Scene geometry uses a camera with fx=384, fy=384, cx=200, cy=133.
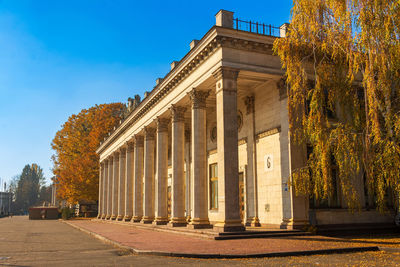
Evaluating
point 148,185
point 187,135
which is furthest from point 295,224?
point 187,135

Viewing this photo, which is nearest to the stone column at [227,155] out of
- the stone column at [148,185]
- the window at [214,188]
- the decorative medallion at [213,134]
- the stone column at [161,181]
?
the window at [214,188]

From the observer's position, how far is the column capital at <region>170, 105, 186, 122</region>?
84.8 feet

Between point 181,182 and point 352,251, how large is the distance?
43.0ft

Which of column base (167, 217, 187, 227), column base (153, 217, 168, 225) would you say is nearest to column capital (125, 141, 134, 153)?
column base (153, 217, 168, 225)

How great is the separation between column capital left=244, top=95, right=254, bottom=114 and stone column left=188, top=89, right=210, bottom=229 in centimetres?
355

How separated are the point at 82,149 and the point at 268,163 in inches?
1756

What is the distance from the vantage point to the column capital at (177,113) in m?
25.8

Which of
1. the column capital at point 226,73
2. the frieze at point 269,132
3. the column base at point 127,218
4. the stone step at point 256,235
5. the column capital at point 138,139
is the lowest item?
the column base at point 127,218

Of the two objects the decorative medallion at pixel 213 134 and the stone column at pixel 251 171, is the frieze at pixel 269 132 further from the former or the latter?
the decorative medallion at pixel 213 134

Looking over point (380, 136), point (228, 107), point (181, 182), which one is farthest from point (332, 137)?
point (181, 182)

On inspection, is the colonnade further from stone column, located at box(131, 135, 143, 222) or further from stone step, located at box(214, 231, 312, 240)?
stone step, located at box(214, 231, 312, 240)

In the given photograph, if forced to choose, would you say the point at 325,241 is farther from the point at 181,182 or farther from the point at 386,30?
the point at 181,182

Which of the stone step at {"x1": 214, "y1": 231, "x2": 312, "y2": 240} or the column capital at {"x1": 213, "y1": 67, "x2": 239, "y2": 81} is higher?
the column capital at {"x1": 213, "y1": 67, "x2": 239, "y2": 81}

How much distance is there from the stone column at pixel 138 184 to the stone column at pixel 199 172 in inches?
589
